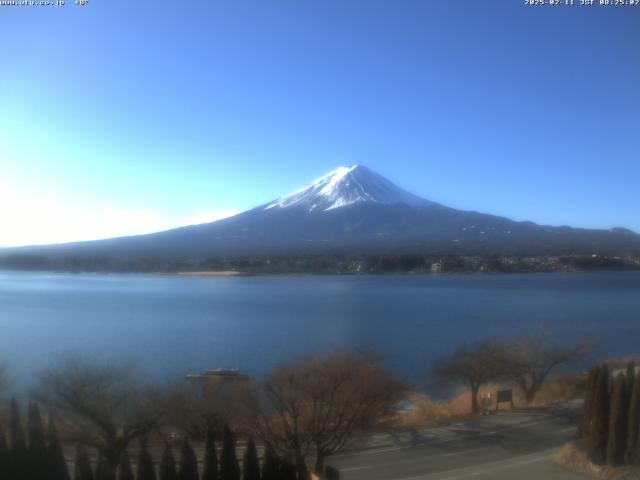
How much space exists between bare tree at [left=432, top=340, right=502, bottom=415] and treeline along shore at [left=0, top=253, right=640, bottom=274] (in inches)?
1052

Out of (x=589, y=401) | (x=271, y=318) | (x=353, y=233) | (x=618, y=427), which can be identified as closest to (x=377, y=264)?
(x=353, y=233)

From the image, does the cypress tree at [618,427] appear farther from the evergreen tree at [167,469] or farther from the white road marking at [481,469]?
the evergreen tree at [167,469]

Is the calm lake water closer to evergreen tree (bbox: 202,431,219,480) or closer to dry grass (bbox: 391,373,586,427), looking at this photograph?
dry grass (bbox: 391,373,586,427)

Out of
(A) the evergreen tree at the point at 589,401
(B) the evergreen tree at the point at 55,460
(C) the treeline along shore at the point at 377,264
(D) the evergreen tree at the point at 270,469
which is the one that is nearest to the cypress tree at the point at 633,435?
(A) the evergreen tree at the point at 589,401

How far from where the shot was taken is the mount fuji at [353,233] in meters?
45.0

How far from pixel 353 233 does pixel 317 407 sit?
1951 inches

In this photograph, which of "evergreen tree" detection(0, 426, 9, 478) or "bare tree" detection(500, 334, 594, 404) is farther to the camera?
"bare tree" detection(500, 334, 594, 404)

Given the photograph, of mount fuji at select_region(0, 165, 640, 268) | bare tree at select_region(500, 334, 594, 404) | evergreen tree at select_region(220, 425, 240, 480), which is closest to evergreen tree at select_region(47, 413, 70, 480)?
evergreen tree at select_region(220, 425, 240, 480)

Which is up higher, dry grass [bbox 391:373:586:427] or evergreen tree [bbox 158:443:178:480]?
evergreen tree [bbox 158:443:178:480]

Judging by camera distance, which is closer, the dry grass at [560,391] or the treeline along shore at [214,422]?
the treeline along shore at [214,422]

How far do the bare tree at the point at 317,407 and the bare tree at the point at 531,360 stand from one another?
11.1 ft

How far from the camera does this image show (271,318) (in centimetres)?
1862

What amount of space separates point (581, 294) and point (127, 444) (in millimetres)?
25618

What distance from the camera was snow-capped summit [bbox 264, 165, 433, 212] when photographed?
6338 cm
